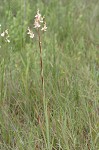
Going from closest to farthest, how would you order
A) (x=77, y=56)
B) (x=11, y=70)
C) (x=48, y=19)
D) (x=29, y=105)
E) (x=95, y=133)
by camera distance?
(x=95, y=133) → (x=29, y=105) → (x=11, y=70) → (x=77, y=56) → (x=48, y=19)

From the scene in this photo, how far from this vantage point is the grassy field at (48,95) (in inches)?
68.2

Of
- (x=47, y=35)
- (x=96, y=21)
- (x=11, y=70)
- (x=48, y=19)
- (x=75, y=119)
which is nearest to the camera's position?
(x=75, y=119)

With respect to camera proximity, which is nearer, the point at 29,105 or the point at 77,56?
the point at 29,105

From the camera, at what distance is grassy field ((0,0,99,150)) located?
5.68 feet

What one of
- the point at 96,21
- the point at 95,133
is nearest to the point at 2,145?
the point at 95,133

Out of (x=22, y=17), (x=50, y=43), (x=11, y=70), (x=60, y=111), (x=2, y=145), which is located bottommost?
(x=2, y=145)

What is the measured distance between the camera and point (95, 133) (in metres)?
1.77

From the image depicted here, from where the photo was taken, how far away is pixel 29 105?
207 cm

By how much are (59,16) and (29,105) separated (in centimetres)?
182

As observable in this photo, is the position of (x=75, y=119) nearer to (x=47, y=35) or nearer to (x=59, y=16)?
(x=47, y=35)

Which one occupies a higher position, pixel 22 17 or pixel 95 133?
pixel 22 17

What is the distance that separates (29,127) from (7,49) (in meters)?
0.57

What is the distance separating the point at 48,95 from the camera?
6.95ft

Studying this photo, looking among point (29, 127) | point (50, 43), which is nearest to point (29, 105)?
point (29, 127)
